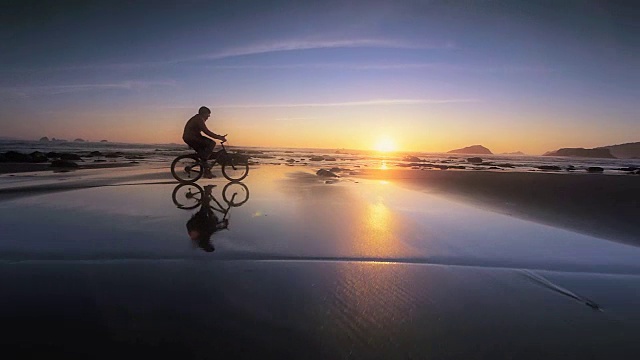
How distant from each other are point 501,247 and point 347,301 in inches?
158

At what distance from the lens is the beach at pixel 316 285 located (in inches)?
122

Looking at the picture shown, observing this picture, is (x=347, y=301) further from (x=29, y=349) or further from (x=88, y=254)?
(x=88, y=254)

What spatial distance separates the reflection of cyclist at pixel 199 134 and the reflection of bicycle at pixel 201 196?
61.1 inches

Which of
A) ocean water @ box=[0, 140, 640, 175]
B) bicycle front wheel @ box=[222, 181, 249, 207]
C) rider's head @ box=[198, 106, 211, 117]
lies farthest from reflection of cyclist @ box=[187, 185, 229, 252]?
ocean water @ box=[0, 140, 640, 175]

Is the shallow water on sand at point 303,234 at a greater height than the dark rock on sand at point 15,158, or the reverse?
the dark rock on sand at point 15,158

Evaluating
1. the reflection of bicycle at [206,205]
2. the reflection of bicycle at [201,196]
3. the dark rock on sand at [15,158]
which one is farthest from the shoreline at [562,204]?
the dark rock on sand at [15,158]

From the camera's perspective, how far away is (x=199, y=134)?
14852 millimetres

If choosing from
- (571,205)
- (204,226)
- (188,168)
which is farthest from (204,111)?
(571,205)

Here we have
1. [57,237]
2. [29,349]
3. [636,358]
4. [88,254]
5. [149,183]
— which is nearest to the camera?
[29,349]

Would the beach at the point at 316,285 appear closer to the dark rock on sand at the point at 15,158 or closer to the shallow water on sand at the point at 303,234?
the shallow water on sand at the point at 303,234

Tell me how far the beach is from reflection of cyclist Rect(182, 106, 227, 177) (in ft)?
18.9

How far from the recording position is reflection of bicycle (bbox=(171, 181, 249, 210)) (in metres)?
10.5

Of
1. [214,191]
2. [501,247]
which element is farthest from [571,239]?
[214,191]

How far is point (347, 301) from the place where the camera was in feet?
13.1
